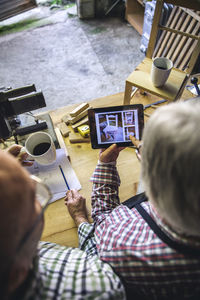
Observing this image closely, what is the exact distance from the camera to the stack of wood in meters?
1.19

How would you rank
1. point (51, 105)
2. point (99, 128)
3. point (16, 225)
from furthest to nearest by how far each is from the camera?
point (51, 105), point (99, 128), point (16, 225)

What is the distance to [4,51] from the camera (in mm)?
3283

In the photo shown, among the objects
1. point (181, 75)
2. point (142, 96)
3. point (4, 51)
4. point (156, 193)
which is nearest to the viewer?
point (156, 193)

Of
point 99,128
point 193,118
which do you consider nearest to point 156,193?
point 193,118

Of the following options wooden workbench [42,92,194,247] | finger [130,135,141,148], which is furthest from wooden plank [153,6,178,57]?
finger [130,135,141,148]

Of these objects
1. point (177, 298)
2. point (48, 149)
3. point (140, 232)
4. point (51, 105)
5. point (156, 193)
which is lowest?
Answer: point (51, 105)

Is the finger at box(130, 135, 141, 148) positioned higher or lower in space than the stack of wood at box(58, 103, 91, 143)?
higher

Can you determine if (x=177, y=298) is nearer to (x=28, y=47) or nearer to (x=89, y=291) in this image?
(x=89, y=291)

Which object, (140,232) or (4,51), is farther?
(4,51)

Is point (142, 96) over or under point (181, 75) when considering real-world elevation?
under

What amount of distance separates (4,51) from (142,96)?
2.87 m

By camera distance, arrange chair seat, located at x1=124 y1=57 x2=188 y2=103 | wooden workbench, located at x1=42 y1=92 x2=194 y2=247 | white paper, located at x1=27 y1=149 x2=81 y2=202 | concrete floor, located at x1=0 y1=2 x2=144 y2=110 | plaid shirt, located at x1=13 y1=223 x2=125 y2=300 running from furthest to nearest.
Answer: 1. concrete floor, located at x1=0 y1=2 x2=144 y2=110
2. chair seat, located at x1=124 y1=57 x2=188 y2=103
3. white paper, located at x1=27 y1=149 x2=81 y2=202
4. wooden workbench, located at x1=42 y1=92 x2=194 y2=247
5. plaid shirt, located at x1=13 y1=223 x2=125 y2=300

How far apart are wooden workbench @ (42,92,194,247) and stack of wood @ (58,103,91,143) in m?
0.03

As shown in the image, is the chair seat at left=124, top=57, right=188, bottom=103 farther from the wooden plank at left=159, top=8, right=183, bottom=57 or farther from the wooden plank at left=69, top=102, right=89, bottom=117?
the wooden plank at left=159, top=8, right=183, bottom=57
